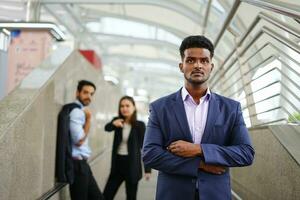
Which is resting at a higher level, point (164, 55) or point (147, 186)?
point (164, 55)

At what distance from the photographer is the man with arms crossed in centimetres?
196

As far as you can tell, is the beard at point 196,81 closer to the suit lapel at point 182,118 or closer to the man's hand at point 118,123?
the suit lapel at point 182,118

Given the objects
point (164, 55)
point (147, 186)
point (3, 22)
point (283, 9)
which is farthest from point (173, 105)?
point (164, 55)

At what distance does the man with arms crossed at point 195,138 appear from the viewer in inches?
77.0

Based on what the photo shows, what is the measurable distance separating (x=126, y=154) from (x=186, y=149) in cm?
255

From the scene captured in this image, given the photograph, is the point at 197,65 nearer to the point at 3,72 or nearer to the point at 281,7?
the point at 281,7

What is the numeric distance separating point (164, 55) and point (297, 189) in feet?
53.4

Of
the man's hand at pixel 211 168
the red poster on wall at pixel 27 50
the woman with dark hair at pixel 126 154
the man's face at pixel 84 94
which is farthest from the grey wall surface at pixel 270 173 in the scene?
the red poster on wall at pixel 27 50

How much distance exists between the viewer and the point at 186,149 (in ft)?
6.43

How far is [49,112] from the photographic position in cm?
A: 351

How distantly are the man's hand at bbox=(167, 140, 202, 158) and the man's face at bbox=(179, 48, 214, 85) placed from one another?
1.11ft

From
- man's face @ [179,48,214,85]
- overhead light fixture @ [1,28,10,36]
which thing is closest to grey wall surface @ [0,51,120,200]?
man's face @ [179,48,214,85]

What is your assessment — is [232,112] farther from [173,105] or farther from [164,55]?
[164,55]

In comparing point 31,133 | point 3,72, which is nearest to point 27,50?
point 3,72
